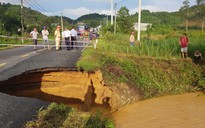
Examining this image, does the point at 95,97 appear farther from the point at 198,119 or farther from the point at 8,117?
the point at 8,117

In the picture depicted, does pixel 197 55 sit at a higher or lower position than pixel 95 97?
higher

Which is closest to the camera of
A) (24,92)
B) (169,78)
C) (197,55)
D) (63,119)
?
(63,119)

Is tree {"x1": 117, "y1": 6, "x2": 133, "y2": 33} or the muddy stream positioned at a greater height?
tree {"x1": 117, "y1": 6, "x2": 133, "y2": 33}

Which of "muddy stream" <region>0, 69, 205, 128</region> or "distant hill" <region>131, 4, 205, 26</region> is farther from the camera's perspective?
"distant hill" <region>131, 4, 205, 26</region>

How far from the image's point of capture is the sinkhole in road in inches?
454

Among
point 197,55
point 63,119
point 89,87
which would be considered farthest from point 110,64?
point 63,119

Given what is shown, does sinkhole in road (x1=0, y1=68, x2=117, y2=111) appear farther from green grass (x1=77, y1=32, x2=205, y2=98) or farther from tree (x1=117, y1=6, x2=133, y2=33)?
tree (x1=117, y1=6, x2=133, y2=33)

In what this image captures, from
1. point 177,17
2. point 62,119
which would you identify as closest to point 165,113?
point 62,119

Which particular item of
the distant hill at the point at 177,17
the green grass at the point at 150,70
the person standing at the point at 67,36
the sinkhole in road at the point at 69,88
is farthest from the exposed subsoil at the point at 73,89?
the distant hill at the point at 177,17

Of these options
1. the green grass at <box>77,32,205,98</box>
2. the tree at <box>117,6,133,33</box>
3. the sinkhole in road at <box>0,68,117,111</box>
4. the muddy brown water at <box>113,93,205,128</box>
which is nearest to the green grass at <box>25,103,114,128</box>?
the muddy brown water at <box>113,93,205,128</box>

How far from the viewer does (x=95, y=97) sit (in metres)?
12.2

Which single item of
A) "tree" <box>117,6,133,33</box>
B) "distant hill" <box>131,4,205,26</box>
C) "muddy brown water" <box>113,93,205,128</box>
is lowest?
"muddy brown water" <box>113,93,205,128</box>

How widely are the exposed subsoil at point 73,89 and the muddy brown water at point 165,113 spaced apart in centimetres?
80

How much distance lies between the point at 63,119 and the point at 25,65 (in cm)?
561
